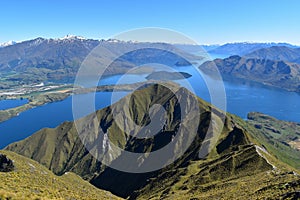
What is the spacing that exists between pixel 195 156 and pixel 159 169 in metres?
16.7

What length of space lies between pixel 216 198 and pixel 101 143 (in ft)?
459

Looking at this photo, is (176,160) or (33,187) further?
(176,160)

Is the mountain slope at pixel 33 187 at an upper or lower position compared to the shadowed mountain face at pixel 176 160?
upper

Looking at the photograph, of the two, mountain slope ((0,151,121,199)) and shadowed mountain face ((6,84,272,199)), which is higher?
mountain slope ((0,151,121,199))

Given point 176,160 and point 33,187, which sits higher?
point 33,187

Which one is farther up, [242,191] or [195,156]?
[242,191]

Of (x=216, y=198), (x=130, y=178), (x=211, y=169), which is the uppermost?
(x=216, y=198)

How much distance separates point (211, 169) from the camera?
295 ft

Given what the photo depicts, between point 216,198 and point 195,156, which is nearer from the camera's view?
point 216,198

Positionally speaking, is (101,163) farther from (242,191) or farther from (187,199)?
(242,191)

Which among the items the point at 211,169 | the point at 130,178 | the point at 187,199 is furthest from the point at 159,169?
the point at 187,199

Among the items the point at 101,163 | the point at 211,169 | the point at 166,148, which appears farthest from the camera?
the point at 101,163

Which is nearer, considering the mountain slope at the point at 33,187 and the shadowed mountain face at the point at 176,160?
the mountain slope at the point at 33,187

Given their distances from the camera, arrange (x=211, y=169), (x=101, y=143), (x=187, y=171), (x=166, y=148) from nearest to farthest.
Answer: (x=211, y=169), (x=187, y=171), (x=166, y=148), (x=101, y=143)
